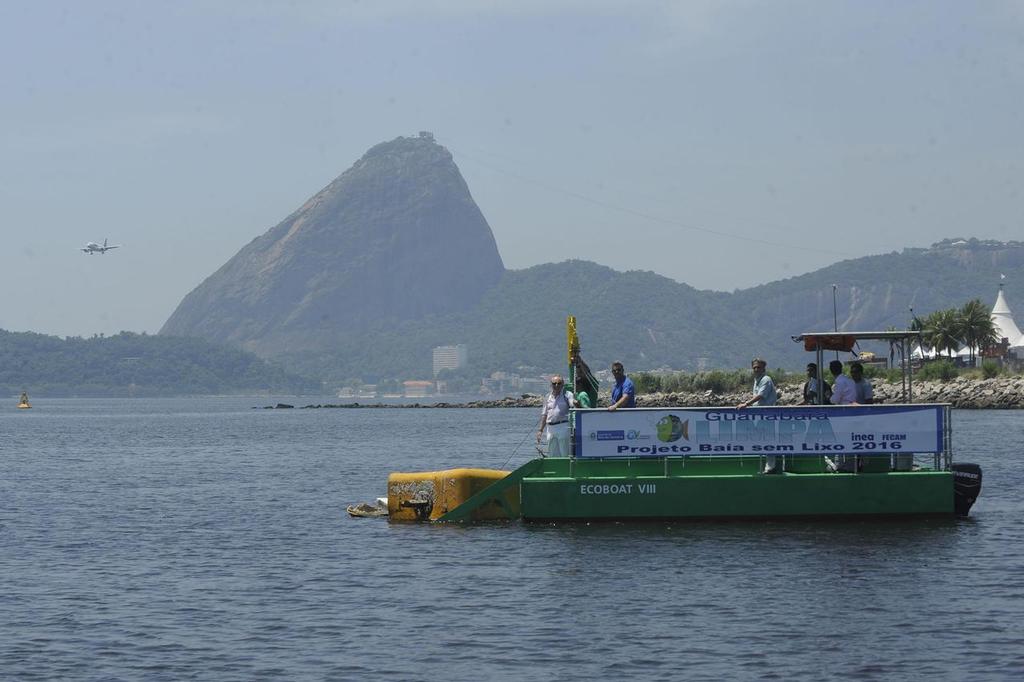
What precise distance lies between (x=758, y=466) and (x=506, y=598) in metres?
7.14

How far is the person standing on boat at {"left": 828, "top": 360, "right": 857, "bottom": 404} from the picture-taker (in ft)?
79.6

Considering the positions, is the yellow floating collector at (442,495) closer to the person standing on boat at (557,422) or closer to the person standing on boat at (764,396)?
the person standing on boat at (557,422)

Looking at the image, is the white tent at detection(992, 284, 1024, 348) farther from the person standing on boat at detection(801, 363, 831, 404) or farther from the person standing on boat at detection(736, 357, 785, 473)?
the person standing on boat at detection(736, 357, 785, 473)

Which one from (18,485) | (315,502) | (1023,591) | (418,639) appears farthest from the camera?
(18,485)

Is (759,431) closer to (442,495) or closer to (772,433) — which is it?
(772,433)

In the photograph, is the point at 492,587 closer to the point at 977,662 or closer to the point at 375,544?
the point at 375,544

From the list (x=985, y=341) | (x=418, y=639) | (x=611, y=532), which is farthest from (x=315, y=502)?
(x=985, y=341)

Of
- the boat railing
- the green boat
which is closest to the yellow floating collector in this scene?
the green boat

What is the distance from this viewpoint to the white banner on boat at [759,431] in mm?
23625

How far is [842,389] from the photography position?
79.7ft

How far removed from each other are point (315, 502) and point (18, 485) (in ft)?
44.0

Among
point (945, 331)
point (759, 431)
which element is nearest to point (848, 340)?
point (759, 431)

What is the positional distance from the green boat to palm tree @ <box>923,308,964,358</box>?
93971 millimetres

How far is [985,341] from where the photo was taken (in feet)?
385
